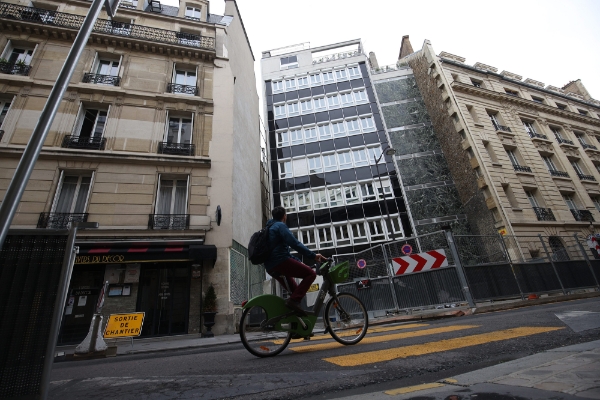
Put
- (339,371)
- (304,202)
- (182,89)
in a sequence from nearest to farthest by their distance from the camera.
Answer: (339,371) → (182,89) → (304,202)

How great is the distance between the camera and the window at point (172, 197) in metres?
12.9

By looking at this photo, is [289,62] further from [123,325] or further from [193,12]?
[123,325]

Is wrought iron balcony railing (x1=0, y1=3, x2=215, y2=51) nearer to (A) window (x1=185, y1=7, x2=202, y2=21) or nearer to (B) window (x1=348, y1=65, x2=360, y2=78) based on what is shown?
(A) window (x1=185, y1=7, x2=202, y2=21)

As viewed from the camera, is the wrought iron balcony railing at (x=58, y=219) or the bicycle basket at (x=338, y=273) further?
the wrought iron balcony railing at (x=58, y=219)

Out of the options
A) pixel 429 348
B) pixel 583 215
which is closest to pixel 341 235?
pixel 583 215

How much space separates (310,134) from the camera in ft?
100

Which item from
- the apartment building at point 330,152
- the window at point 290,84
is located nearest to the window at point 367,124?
the apartment building at point 330,152

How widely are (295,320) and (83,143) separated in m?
14.4

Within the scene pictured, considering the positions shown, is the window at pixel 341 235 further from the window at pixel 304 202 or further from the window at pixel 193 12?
the window at pixel 193 12

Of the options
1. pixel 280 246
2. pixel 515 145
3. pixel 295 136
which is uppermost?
pixel 295 136

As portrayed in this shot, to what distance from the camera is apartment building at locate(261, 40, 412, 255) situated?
2633cm

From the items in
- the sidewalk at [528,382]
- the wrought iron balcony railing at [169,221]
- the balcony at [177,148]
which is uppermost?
the balcony at [177,148]

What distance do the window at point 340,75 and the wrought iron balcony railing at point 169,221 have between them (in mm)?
27108

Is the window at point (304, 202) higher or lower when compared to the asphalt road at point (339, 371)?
higher
